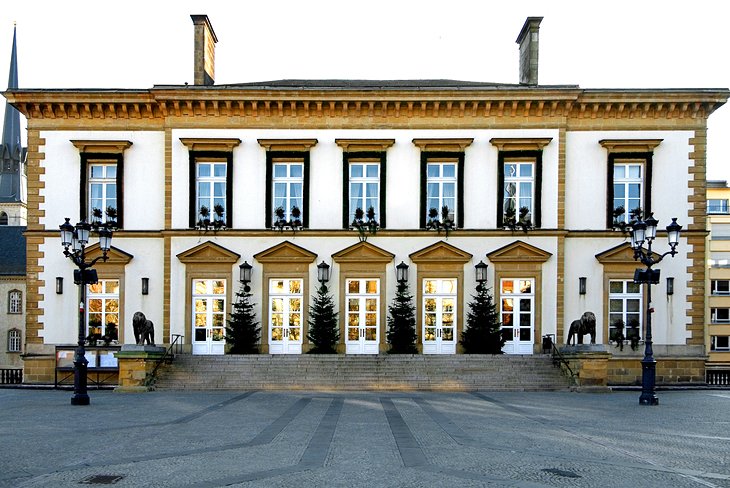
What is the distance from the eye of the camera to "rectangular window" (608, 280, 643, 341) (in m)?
29.5

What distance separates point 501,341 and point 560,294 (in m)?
3.16

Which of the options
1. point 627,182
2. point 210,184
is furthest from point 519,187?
point 210,184

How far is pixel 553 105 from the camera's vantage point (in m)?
29.7

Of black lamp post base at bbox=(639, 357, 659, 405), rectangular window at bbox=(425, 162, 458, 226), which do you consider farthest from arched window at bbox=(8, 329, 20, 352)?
black lamp post base at bbox=(639, 357, 659, 405)

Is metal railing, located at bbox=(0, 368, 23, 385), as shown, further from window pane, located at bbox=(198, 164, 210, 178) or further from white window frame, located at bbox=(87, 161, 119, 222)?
window pane, located at bbox=(198, 164, 210, 178)

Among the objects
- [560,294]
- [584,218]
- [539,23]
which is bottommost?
[560,294]

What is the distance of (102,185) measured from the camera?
30312mm

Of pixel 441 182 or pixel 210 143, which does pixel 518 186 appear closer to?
pixel 441 182

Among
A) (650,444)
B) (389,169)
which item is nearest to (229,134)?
(389,169)

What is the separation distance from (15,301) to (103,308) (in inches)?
1682

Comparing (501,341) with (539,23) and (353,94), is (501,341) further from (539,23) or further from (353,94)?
(539,23)

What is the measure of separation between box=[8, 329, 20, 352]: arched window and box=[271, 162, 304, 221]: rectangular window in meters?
46.6

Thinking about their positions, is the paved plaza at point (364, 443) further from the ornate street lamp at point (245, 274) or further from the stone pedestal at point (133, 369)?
the ornate street lamp at point (245, 274)

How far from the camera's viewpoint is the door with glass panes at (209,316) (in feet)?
97.0
